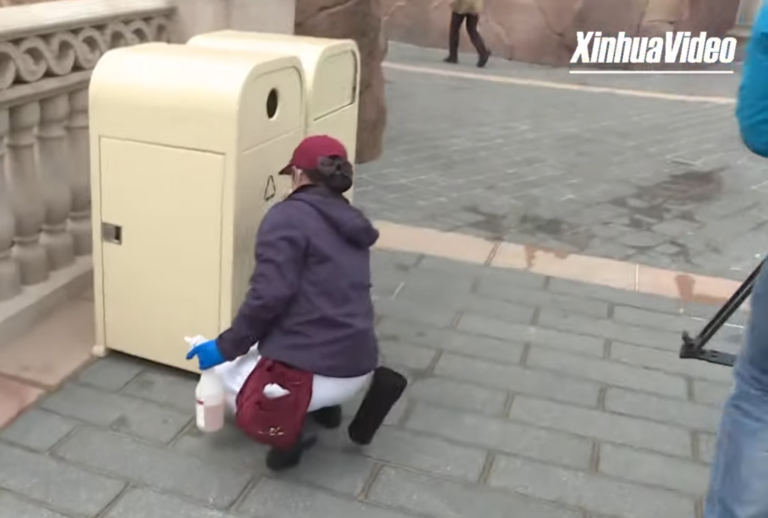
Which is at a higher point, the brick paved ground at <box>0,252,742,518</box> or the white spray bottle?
the white spray bottle

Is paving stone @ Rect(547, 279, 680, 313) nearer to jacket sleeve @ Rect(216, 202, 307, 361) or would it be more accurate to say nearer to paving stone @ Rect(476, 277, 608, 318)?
A: paving stone @ Rect(476, 277, 608, 318)

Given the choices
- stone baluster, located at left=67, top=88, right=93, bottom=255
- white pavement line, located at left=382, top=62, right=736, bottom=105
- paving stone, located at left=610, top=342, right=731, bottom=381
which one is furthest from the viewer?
white pavement line, located at left=382, top=62, right=736, bottom=105

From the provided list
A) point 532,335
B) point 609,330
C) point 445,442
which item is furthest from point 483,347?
point 445,442

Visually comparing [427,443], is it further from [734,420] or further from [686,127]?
[686,127]

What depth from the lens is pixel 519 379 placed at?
3453 millimetres

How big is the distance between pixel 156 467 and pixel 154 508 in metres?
0.20

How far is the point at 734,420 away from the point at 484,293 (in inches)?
92.5

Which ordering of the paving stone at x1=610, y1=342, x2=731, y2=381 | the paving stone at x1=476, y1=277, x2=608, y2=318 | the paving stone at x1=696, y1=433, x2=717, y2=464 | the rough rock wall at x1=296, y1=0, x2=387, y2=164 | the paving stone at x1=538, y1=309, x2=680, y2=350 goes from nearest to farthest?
the paving stone at x1=696, y1=433, x2=717, y2=464
the paving stone at x1=610, y1=342, x2=731, y2=381
the paving stone at x1=538, y1=309, x2=680, y2=350
the paving stone at x1=476, y1=277, x2=608, y2=318
the rough rock wall at x1=296, y1=0, x2=387, y2=164

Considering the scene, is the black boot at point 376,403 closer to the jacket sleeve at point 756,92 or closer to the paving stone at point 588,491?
the paving stone at point 588,491

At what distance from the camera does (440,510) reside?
2631mm

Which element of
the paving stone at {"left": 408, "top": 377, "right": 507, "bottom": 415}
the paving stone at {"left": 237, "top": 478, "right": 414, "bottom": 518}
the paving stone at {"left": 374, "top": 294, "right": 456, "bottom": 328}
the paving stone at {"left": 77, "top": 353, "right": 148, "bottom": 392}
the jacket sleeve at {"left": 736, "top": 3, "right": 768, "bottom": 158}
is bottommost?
the paving stone at {"left": 374, "top": 294, "right": 456, "bottom": 328}

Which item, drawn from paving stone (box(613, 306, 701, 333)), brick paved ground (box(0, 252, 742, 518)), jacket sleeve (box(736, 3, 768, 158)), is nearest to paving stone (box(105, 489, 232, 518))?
brick paved ground (box(0, 252, 742, 518))

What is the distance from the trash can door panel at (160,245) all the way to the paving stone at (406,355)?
77 cm

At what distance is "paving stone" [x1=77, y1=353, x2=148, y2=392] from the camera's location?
3.16m
